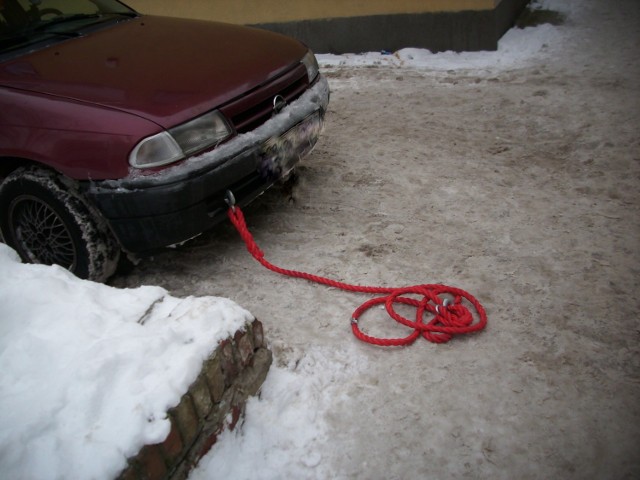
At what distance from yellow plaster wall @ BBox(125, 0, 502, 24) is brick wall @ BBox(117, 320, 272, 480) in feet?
16.8

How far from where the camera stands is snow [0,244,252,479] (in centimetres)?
146

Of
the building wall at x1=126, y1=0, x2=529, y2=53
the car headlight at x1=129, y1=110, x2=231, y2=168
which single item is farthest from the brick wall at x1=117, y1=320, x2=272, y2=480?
the building wall at x1=126, y1=0, x2=529, y2=53

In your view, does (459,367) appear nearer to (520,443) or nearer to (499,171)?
(520,443)

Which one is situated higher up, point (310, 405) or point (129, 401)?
point (129, 401)

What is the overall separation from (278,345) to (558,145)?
298 centimetres

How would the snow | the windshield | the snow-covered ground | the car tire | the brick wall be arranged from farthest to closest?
the windshield
the car tire
the snow-covered ground
the brick wall
the snow

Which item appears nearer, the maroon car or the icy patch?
the maroon car

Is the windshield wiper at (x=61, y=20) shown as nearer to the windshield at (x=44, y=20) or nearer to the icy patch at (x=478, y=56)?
the windshield at (x=44, y=20)

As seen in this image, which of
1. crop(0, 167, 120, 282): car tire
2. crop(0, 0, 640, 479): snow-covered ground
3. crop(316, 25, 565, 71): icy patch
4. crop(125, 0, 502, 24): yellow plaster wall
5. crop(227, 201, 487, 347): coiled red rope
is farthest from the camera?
crop(125, 0, 502, 24): yellow plaster wall

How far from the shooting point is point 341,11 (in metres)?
6.32

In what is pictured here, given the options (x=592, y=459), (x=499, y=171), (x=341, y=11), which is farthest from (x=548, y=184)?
(x=341, y=11)

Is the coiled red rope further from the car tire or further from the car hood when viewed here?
the car tire

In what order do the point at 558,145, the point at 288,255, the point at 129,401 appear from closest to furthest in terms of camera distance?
the point at 129,401
the point at 288,255
the point at 558,145

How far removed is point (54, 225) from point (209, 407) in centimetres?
165
